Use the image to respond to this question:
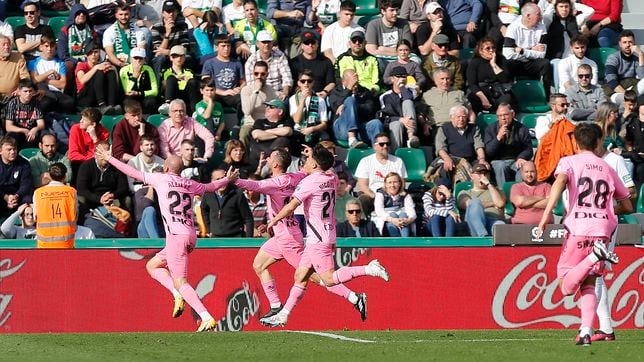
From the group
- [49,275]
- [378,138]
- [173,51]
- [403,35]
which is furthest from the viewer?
[403,35]

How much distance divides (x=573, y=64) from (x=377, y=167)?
4.29 metres

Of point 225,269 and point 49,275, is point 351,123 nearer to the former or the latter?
point 225,269

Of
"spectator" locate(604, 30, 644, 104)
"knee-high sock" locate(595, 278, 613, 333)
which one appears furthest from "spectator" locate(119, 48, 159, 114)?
"knee-high sock" locate(595, 278, 613, 333)

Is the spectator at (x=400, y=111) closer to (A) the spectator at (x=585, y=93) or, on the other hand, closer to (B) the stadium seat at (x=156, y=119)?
(A) the spectator at (x=585, y=93)

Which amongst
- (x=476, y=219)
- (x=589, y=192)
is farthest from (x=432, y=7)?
(x=589, y=192)

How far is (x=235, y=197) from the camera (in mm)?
17438

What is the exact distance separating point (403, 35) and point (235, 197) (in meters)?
5.25

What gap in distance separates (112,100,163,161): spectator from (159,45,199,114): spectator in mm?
1026

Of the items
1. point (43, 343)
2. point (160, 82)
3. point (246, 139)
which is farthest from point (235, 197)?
point (43, 343)

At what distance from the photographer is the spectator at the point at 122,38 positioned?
2027 cm

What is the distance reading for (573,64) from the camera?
20984 mm

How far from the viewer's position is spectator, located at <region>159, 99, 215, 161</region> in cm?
1877

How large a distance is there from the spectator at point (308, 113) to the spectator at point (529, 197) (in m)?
3.02

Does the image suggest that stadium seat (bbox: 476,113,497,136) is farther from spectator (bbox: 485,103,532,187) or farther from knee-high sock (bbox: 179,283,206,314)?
knee-high sock (bbox: 179,283,206,314)
